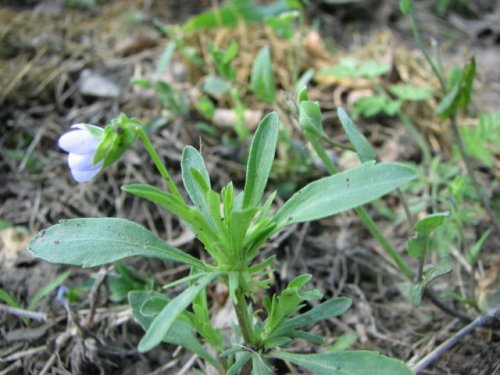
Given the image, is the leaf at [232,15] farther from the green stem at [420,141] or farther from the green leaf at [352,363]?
the green leaf at [352,363]

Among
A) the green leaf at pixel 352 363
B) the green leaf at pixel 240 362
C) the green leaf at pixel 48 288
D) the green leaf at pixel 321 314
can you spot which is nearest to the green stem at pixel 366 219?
the green leaf at pixel 321 314

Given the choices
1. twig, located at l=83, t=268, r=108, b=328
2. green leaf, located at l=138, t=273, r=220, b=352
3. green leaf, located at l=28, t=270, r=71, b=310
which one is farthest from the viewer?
green leaf, located at l=28, t=270, r=71, b=310

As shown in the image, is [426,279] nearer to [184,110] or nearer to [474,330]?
[474,330]

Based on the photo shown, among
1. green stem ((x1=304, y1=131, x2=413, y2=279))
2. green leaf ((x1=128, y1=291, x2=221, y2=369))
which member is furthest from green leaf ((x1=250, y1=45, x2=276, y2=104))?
green leaf ((x1=128, y1=291, x2=221, y2=369))

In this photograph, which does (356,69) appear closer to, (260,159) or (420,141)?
(420,141)

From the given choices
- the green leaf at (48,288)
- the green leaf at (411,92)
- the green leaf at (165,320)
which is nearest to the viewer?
the green leaf at (165,320)

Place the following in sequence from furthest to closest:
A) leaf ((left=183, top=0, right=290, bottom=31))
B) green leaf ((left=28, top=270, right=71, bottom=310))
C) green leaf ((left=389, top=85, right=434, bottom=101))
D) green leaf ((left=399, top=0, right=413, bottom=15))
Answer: leaf ((left=183, top=0, right=290, bottom=31)) → green leaf ((left=389, top=85, right=434, bottom=101)) → green leaf ((left=399, top=0, right=413, bottom=15)) → green leaf ((left=28, top=270, right=71, bottom=310))

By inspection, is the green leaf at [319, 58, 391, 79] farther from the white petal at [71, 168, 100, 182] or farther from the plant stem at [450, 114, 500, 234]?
the white petal at [71, 168, 100, 182]
